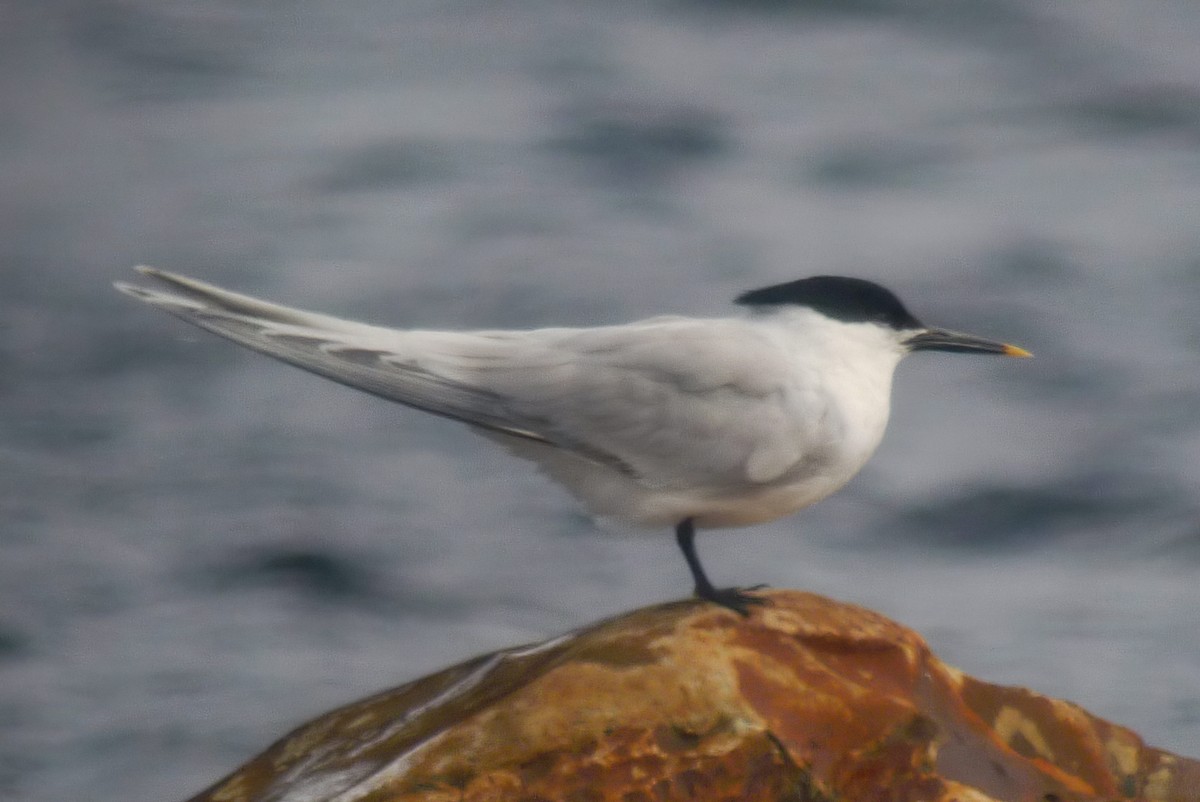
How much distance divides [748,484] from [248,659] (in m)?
4.74

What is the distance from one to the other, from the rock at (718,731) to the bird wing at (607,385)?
0.45 metres

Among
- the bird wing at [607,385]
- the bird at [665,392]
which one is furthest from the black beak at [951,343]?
the bird wing at [607,385]

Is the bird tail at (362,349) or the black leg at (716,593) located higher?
the bird tail at (362,349)

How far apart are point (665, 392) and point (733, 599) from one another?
67cm

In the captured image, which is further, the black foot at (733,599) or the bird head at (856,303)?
the bird head at (856,303)

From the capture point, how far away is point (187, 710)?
28.7 ft

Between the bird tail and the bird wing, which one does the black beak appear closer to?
the bird wing

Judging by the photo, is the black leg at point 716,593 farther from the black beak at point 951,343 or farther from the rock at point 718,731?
the black beak at point 951,343

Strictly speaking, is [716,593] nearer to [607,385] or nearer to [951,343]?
[607,385]

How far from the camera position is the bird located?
5.14m

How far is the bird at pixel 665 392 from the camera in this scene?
514 cm

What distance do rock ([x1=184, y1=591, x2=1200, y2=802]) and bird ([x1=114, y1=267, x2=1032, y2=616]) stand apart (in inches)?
11.8

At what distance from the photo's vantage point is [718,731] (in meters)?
4.55

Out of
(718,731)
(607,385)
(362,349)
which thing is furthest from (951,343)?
(362,349)
